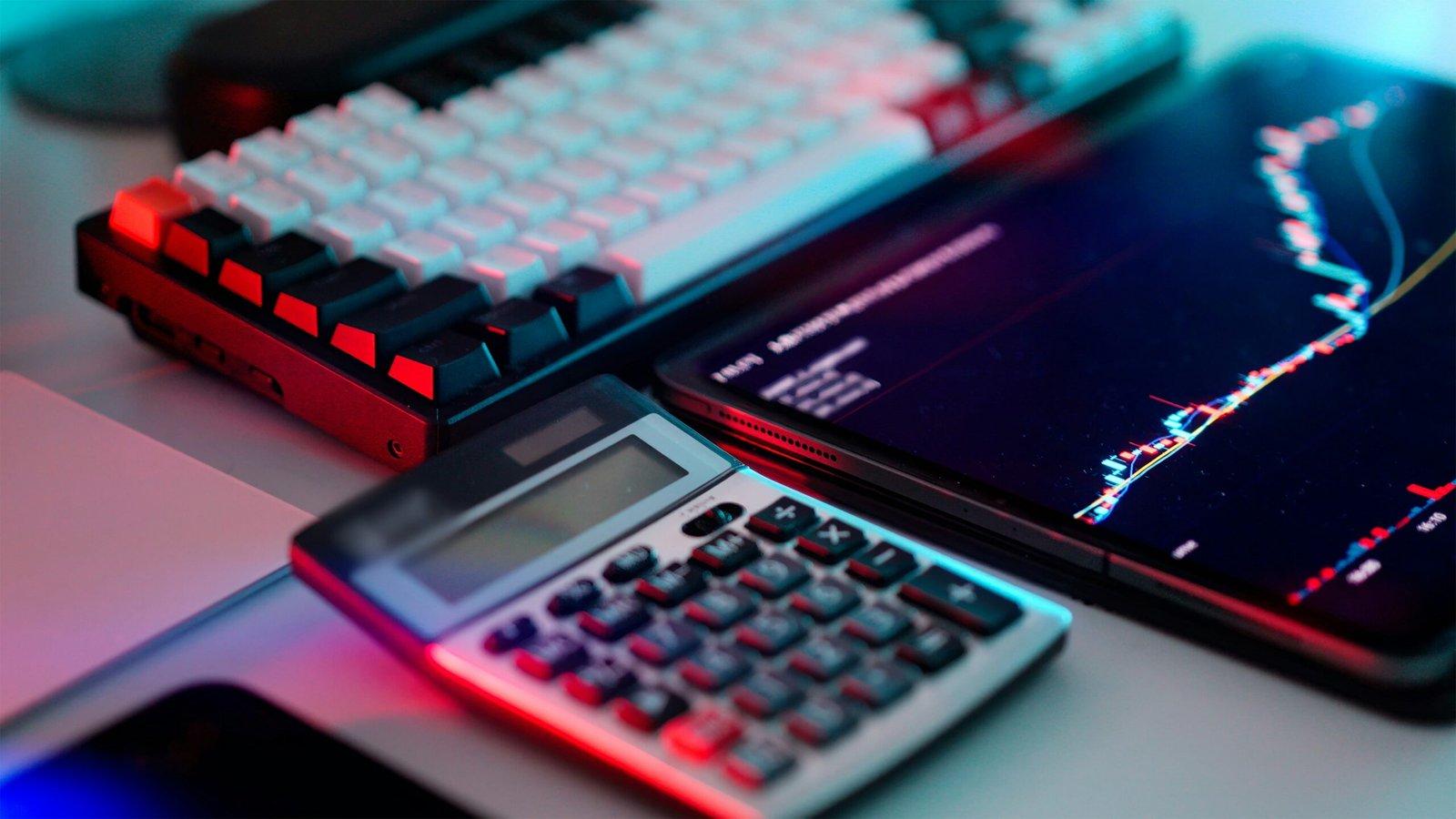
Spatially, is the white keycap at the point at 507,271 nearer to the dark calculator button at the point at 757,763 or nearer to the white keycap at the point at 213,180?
the white keycap at the point at 213,180

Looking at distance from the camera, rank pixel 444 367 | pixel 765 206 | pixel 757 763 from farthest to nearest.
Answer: pixel 765 206, pixel 444 367, pixel 757 763

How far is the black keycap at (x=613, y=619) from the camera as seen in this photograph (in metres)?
0.40

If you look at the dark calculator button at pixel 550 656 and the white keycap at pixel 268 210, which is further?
the white keycap at pixel 268 210

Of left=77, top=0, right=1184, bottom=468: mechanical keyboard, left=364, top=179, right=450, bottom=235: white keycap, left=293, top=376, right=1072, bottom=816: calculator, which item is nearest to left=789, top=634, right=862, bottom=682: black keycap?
left=293, top=376, right=1072, bottom=816: calculator

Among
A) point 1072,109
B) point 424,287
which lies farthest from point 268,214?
point 1072,109

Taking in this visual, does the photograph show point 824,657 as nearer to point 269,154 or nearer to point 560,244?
point 560,244

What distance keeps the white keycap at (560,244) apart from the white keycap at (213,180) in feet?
0.38

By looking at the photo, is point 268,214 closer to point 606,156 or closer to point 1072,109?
point 606,156

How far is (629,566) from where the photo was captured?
16.7 inches

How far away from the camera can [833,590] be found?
1.36 ft

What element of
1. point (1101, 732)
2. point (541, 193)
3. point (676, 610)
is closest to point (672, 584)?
point (676, 610)

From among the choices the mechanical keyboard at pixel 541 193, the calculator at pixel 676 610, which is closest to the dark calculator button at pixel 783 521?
the calculator at pixel 676 610

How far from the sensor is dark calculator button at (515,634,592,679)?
39 centimetres

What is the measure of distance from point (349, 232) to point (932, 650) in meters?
0.28
